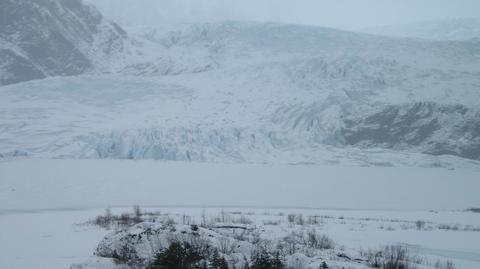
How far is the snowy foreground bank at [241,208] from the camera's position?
23.0ft

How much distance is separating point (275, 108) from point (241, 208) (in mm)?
22460

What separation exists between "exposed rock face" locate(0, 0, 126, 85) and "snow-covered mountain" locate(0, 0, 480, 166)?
9.28 ft

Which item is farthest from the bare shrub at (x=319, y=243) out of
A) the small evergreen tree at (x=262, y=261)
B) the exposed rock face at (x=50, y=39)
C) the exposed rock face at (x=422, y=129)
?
the exposed rock face at (x=50, y=39)

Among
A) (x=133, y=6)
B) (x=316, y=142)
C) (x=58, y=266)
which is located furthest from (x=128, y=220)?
(x=133, y=6)

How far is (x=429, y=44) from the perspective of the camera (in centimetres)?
5116

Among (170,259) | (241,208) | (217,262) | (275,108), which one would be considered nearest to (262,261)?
(217,262)

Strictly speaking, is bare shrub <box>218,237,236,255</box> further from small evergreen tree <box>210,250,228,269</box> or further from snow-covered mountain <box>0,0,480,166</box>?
snow-covered mountain <box>0,0,480,166</box>

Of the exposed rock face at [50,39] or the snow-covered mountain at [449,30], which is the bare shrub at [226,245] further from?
the snow-covered mountain at [449,30]

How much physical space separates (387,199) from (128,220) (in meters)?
14.2

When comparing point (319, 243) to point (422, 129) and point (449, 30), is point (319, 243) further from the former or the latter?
point (449, 30)

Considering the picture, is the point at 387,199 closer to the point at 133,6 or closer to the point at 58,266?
the point at 58,266

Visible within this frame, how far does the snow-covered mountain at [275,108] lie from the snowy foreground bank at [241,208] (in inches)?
127

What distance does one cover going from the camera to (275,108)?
40.1 meters

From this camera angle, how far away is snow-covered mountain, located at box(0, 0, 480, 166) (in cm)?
3253
